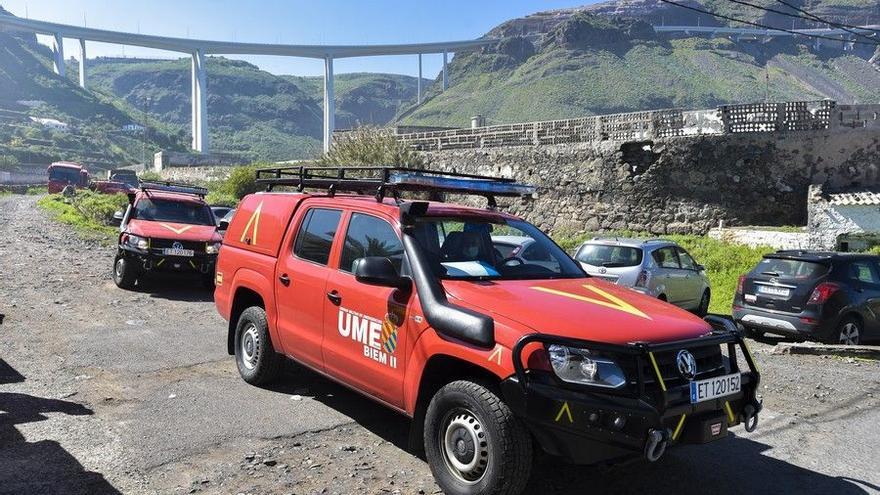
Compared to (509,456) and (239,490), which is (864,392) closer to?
(509,456)

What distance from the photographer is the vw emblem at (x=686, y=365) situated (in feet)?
12.3

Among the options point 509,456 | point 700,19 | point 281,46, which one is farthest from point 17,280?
point 700,19

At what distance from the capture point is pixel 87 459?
4.41 metres

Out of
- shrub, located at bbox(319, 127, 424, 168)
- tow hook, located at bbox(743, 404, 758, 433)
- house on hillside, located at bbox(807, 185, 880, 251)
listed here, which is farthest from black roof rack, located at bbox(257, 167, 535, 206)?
shrub, located at bbox(319, 127, 424, 168)

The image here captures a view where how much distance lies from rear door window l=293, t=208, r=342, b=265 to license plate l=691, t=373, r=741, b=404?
113 inches

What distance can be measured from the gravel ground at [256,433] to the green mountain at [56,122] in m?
78.0

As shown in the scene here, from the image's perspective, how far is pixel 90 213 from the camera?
24.3 metres

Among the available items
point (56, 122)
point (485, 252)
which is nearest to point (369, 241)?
point (485, 252)

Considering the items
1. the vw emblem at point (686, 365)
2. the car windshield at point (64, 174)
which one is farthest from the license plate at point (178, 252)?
the car windshield at point (64, 174)

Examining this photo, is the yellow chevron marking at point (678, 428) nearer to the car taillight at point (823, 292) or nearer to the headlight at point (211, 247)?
the car taillight at point (823, 292)

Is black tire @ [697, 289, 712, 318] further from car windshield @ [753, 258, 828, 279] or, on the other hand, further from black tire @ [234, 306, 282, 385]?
black tire @ [234, 306, 282, 385]

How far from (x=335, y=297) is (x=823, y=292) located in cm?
745

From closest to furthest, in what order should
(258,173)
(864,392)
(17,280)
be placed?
(864,392) → (258,173) → (17,280)

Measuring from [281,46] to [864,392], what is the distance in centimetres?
13578
